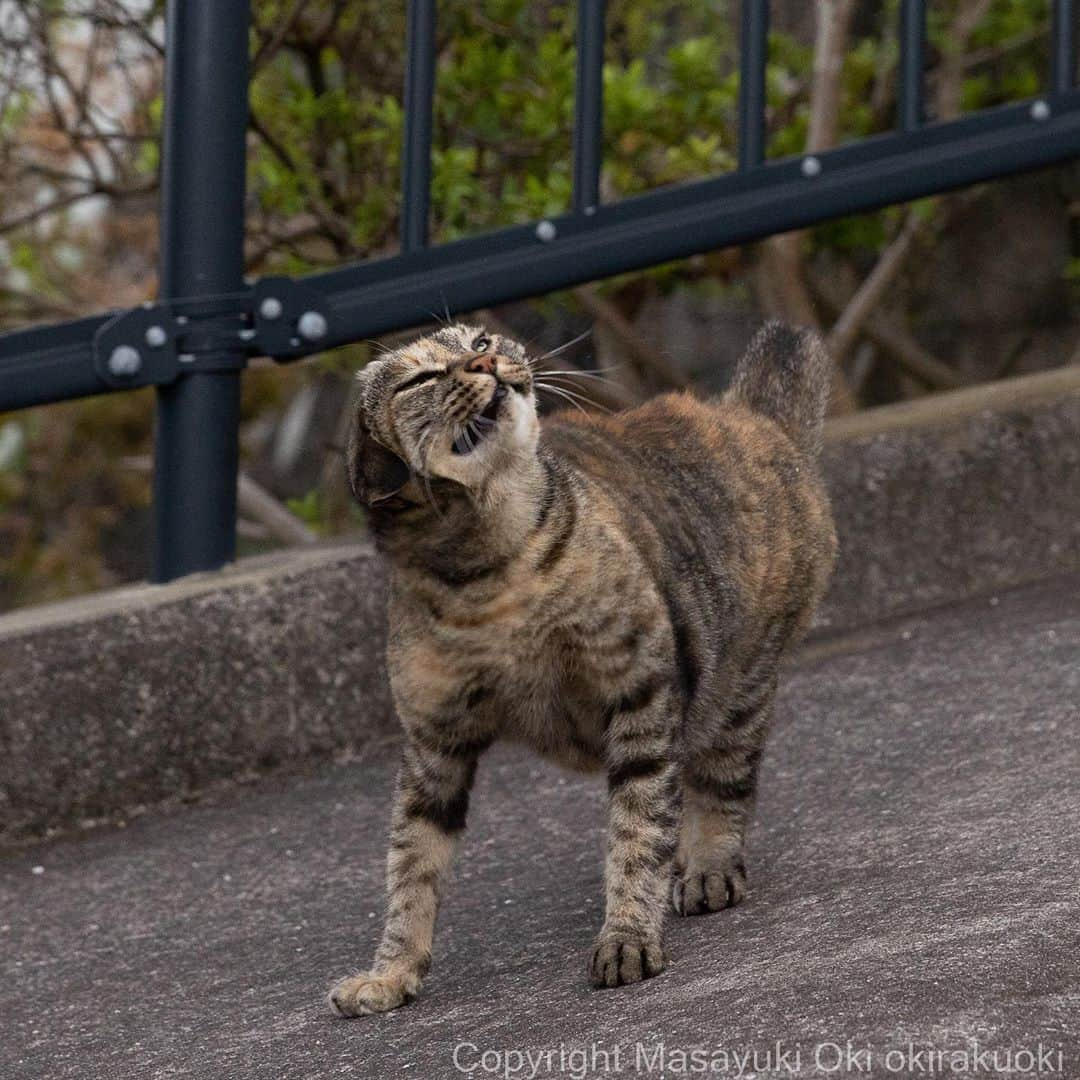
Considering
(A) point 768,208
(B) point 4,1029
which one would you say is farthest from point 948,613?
(B) point 4,1029

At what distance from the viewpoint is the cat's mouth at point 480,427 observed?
2828 millimetres

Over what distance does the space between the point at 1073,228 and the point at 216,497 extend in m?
3.62

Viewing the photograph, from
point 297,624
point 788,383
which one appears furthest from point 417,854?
point 788,383

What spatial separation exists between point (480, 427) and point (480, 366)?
9cm

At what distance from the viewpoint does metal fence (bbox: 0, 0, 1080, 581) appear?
154 inches

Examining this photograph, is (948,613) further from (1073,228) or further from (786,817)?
(1073,228)

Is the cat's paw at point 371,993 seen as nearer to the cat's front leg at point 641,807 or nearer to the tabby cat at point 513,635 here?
the tabby cat at point 513,635

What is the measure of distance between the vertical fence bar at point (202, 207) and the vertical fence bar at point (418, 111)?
0.34m

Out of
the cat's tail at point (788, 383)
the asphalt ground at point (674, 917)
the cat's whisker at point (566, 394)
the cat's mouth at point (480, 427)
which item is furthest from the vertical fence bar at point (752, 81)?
the cat's mouth at point (480, 427)

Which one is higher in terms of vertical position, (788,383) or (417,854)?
(788,383)

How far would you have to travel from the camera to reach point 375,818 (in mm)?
3799

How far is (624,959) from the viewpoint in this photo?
Answer: 265 centimetres

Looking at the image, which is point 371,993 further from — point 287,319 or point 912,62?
point 912,62

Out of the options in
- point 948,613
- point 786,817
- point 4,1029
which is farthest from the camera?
point 948,613
